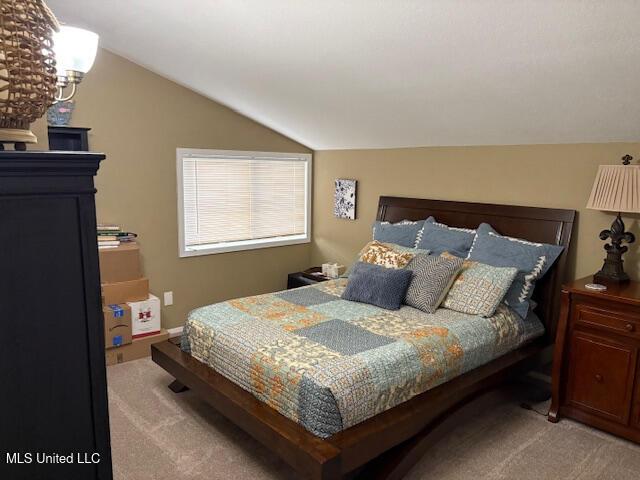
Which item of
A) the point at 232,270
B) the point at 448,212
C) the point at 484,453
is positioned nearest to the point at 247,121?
the point at 232,270

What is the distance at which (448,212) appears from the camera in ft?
12.9

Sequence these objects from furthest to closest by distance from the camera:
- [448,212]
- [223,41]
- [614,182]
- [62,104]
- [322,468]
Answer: [448,212] → [62,104] → [223,41] → [614,182] → [322,468]

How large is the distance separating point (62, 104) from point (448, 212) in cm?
308

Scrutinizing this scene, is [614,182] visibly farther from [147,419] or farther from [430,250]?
[147,419]

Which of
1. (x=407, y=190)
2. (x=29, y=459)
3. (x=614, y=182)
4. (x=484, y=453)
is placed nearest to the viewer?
(x=29, y=459)

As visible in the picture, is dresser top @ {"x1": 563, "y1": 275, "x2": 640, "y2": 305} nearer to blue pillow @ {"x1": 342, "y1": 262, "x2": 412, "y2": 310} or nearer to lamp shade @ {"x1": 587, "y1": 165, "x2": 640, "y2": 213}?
lamp shade @ {"x1": 587, "y1": 165, "x2": 640, "y2": 213}

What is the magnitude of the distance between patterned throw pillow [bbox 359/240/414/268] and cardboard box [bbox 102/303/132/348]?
1.84 meters

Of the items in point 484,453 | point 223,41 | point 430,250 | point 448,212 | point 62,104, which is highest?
point 223,41

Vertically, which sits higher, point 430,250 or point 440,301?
point 430,250

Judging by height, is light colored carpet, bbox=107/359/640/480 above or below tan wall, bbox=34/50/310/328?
below

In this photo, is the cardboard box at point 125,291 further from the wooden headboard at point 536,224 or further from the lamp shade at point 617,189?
the lamp shade at point 617,189

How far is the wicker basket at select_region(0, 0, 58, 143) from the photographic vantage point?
0.73 metres

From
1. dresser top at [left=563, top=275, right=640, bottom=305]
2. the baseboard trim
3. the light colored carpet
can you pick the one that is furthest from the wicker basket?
the baseboard trim
